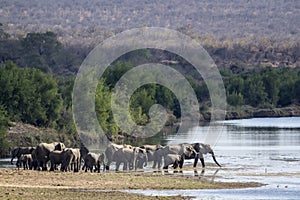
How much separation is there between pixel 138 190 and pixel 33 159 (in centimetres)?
977

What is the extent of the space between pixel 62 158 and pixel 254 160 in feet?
44.6

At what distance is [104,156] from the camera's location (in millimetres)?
47906

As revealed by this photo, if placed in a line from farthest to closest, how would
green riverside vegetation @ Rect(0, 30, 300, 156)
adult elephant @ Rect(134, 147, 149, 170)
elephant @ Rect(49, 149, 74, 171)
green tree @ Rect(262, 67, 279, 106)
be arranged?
green tree @ Rect(262, 67, 279, 106)
green riverside vegetation @ Rect(0, 30, 300, 156)
adult elephant @ Rect(134, 147, 149, 170)
elephant @ Rect(49, 149, 74, 171)

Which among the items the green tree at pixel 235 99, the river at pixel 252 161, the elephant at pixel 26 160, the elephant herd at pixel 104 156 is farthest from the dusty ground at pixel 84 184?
the green tree at pixel 235 99

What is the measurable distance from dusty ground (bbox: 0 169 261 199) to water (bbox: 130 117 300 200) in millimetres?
1373

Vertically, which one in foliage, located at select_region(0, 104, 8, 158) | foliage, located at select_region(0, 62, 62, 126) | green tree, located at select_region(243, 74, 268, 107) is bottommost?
foliage, located at select_region(0, 104, 8, 158)

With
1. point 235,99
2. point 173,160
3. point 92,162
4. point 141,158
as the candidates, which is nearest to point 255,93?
point 235,99

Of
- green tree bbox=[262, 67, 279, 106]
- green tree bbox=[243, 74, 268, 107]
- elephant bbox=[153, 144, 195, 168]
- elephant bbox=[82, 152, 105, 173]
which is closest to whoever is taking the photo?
elephant bbox=[82, 152, 105, 173]

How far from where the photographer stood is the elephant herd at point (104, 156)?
42406 mm

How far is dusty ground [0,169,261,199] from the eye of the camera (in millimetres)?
32781

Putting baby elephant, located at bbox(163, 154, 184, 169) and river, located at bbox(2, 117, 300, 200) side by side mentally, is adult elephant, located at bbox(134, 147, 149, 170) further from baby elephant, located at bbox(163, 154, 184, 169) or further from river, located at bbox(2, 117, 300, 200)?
baby elephant, located at bbox(163, 154, 184, 169)

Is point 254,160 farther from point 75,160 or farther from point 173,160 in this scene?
point 75,160

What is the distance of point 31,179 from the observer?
36.8 meters

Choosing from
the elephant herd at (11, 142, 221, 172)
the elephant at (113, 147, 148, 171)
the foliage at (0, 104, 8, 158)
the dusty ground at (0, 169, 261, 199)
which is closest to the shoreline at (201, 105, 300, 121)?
the foliage at (0, 104, 8, 158)
